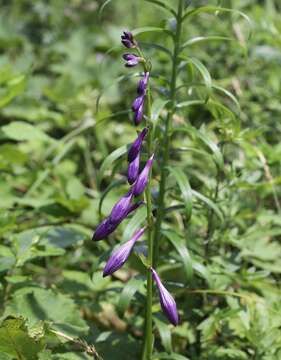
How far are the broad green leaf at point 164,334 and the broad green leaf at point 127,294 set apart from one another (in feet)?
0.59

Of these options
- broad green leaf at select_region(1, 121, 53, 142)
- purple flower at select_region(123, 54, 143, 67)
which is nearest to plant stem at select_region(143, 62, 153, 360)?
purple flower at select_region(123, 54, 143, 67)

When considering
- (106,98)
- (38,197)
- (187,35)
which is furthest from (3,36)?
(38,197)

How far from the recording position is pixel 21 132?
3426 millimetres

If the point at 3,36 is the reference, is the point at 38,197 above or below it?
below

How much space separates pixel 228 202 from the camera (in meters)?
2.57

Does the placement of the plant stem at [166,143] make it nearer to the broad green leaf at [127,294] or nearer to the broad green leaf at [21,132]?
the broad green leaf at [127,294]

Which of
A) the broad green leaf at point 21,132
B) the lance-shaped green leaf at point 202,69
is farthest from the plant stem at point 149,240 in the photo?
the broad green leaf at point 21,132

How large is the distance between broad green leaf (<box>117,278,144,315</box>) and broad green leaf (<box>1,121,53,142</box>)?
146 cm

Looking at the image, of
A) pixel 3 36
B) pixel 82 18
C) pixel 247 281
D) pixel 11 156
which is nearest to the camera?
pixel 247 281

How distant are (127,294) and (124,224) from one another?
32.4 inches

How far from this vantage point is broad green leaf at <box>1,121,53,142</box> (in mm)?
3367

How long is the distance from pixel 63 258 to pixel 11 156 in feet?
2.21

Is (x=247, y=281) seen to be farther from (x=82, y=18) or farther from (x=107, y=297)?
(x=82, y=18)

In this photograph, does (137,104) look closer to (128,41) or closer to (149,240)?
(128,41)
